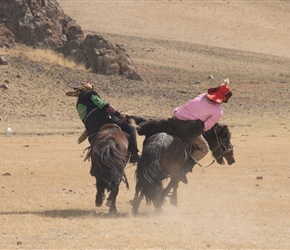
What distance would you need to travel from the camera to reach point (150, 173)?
12.7m

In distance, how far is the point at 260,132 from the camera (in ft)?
91.1

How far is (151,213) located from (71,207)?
1.29m

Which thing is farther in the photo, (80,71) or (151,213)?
(80,71)

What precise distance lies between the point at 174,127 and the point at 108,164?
1.32 meters

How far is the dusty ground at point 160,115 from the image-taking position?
36.9 ft

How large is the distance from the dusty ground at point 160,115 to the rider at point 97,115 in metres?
1.04

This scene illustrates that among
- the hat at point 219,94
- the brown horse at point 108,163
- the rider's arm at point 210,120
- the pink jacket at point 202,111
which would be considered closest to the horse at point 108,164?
the brown horse at point 108,163

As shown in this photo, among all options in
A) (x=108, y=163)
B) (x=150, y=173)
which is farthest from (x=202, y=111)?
(x=108, y=163)

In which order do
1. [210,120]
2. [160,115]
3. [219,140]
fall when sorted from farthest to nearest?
[160,115] < [219,140] < [210,120]

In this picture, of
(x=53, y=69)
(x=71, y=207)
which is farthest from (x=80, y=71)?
(x=71, y=207)

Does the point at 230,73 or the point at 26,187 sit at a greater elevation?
the point at 26,187

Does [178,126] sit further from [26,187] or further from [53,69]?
[53,69]

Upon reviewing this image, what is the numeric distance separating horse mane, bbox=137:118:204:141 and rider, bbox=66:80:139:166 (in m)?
0.20

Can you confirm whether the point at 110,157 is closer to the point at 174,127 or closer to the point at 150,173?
the point at 150,173
